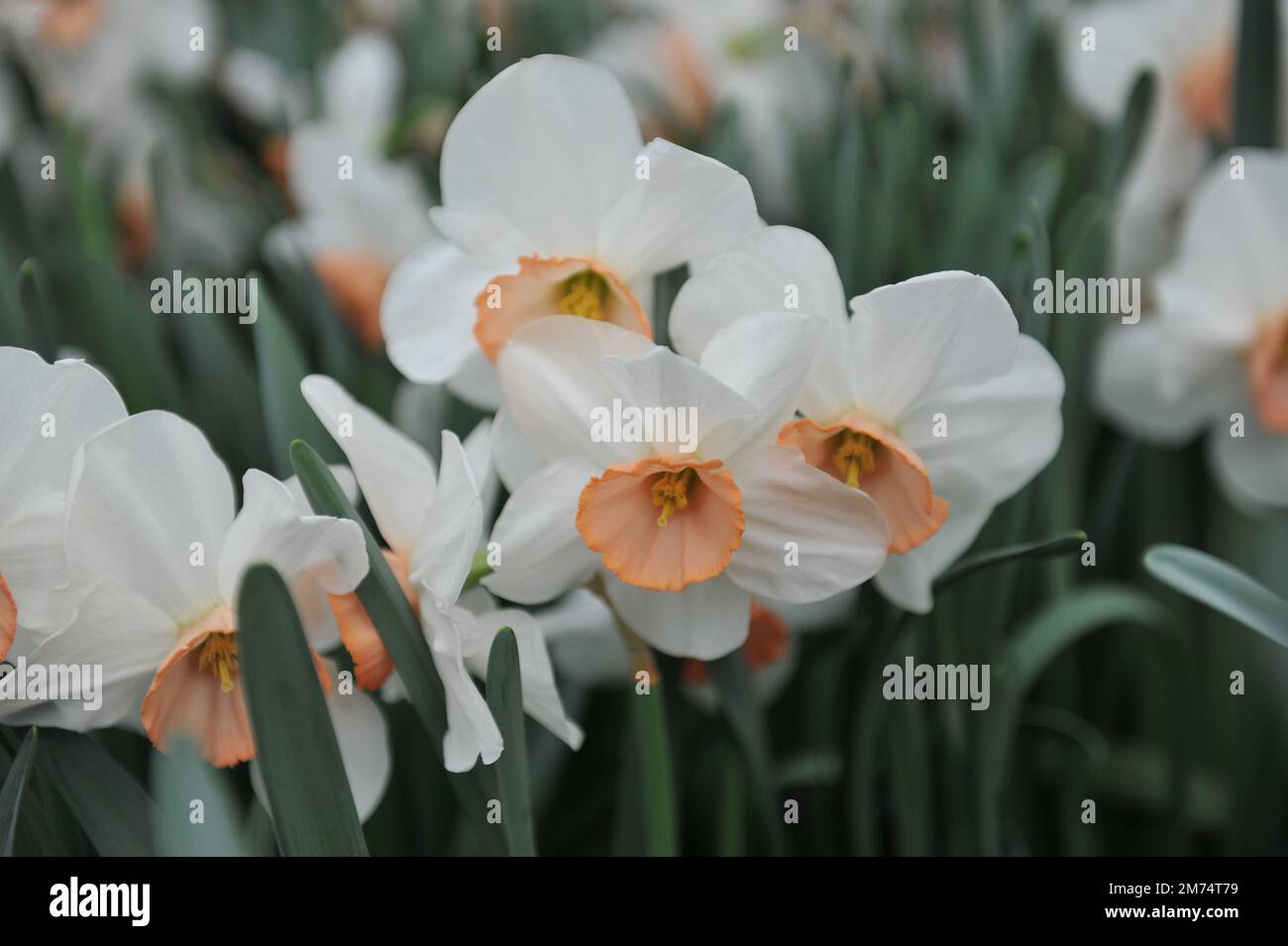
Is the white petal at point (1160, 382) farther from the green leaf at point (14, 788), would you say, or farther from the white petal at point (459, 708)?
the green leaf at point (14, 788)

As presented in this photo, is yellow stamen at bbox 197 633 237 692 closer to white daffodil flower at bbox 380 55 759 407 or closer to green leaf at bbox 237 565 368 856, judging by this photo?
green leaf at bbox 237 565 368 856

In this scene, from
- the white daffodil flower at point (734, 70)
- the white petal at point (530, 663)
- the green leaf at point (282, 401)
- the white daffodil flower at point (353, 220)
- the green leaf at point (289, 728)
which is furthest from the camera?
the white daffodil flower at point (734, 70)

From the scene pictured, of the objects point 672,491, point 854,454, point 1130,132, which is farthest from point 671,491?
point 1130,132

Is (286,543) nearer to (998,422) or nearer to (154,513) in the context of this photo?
(154,513)

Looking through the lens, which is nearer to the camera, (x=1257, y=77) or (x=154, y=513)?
(x=154, y=513)

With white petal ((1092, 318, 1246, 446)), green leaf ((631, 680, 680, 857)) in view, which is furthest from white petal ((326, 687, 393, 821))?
white petal ((1092, 318, 1246, 446))

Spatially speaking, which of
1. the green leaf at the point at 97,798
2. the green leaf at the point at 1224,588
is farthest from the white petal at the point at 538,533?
the green leaf at the point at 1224,588

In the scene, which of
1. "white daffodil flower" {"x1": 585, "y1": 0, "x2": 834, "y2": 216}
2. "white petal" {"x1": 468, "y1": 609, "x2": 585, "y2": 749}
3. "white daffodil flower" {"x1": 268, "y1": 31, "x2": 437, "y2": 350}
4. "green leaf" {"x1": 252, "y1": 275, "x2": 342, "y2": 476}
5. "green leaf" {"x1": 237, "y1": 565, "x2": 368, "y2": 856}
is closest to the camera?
"green leaf" {"x1": 237, "y1": 565, "x2": 368, "y2": 856}
